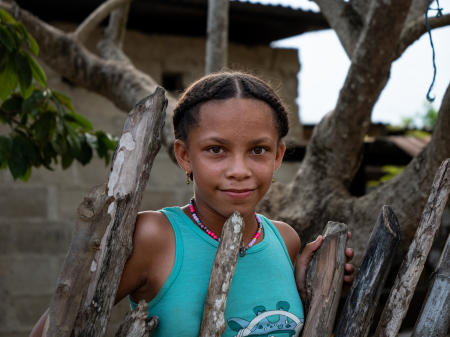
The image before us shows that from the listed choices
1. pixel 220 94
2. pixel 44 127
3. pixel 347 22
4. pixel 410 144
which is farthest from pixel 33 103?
pixel 410 144

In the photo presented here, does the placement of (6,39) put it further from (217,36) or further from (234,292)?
(217,36)

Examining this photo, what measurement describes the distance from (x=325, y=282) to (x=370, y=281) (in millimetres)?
121

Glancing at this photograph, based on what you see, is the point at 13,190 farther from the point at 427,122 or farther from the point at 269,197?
the point at 427,122

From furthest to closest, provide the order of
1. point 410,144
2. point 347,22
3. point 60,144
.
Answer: point 410,144
point 347,22
point 60,144

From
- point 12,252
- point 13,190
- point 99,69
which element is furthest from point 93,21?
point 12,252

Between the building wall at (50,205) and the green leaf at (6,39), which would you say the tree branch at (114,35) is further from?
the green leaf at (6,39)

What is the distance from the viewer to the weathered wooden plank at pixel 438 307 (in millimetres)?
1555

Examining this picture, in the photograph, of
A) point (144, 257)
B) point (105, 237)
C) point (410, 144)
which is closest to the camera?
point (105, 237)

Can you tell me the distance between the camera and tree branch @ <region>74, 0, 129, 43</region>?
3.24 metres

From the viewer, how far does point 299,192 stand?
2.82 m

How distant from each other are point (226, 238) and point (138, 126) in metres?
0.35

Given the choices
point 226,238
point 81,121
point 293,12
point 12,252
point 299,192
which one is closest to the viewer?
point 226,238

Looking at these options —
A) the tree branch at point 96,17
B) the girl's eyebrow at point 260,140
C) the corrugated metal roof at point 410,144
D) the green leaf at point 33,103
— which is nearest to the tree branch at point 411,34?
the corrugated metal roof at point 410,144

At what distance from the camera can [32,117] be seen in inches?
99.3
